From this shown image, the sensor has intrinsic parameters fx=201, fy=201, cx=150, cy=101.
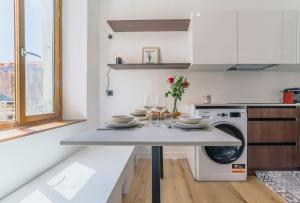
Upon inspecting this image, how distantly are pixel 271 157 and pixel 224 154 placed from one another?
65 centimetres

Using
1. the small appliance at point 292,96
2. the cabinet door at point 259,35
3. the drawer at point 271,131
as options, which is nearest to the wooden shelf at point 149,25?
the cabinet door at point 259,35

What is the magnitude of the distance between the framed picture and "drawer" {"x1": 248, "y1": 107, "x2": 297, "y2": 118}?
5.14 feet

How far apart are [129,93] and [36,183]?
2.07m

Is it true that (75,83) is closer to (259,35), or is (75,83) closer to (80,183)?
(80,183)

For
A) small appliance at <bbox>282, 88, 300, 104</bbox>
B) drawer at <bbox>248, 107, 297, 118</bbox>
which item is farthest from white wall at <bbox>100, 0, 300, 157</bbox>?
drawer at <bbox>248, 107, 297, 118</bbox>

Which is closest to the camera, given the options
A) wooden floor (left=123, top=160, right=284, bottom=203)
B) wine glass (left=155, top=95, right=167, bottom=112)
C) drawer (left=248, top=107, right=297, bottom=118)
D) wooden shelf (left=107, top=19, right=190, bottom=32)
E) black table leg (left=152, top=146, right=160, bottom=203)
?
black table leg (left=152, top=146, right=160, bottom=203)

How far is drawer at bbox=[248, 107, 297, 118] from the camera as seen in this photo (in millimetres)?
2561

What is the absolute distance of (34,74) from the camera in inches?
77.8

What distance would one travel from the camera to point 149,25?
3025 millimetres

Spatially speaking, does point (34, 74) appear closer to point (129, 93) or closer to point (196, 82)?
point (129, 93)

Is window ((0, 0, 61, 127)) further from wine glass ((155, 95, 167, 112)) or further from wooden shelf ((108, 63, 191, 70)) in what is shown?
wine glass ((155, 95, 167, 112))

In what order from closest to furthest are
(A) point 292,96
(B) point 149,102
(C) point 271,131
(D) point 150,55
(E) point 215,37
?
(B) point 149,102, (C) point 271,131, (E) point 215,37, (A) point 292,96, (D) point 150,55

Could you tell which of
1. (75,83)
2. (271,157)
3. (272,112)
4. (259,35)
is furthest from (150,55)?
(271,157)

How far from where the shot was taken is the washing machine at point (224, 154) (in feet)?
8.00
